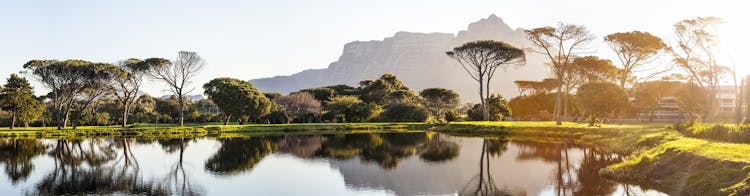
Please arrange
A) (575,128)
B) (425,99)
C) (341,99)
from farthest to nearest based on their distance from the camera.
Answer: (425,99) < (341,99) < (575,128)

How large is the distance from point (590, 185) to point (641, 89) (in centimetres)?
6624

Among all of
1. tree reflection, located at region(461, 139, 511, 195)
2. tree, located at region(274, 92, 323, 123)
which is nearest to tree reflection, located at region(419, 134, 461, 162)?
tree reflection, located at region(461, 139, 511, 195)

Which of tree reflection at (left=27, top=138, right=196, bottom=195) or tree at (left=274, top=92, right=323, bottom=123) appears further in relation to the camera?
tree at (left=274, top=92, right=323, bottom=123)

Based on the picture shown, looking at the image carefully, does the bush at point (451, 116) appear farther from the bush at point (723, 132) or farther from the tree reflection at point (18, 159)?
the tree reflection at point (18, 159)

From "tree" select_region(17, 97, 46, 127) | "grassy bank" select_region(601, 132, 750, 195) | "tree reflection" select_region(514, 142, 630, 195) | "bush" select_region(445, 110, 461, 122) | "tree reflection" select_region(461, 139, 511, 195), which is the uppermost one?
"tree" select_region(17, 97, 46, 127)

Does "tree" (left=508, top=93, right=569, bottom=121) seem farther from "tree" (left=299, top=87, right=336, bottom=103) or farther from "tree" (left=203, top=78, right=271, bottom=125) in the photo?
"tree" (left=203, top=78, right=271, bottom=125)

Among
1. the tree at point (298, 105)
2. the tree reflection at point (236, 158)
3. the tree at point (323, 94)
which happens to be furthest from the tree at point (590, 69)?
the tree reflection at point (236, 158)

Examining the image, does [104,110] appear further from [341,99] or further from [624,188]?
[624,188]

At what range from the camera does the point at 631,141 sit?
1475 inches

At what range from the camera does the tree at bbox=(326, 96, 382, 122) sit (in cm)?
8800

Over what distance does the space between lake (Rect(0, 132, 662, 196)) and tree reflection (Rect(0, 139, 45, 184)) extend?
0.20 ft

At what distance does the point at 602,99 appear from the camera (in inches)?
1988

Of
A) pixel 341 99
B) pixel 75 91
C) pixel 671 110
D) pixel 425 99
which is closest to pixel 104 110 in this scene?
pixel 75 91

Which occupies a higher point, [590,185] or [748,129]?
[748,129]
